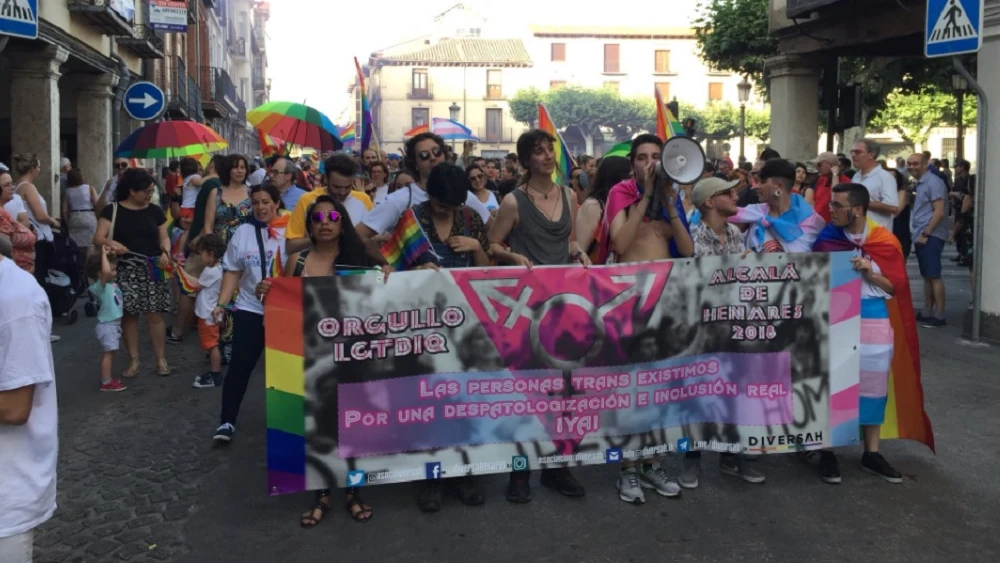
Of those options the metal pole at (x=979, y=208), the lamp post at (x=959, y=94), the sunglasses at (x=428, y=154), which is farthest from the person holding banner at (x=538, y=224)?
the lamp post at (x=959, y=94)

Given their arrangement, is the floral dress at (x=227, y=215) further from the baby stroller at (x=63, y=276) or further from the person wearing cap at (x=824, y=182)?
the person wearing cap at (x=824, y=182)

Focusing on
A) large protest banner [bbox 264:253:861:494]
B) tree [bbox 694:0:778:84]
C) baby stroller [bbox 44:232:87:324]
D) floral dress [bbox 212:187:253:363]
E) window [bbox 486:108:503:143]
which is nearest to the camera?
large protest banner [bbox 264:253:861:494]

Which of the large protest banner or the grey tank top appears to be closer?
the large protest banner

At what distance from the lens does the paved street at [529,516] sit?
4.34 metres

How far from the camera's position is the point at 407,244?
16.2 feet

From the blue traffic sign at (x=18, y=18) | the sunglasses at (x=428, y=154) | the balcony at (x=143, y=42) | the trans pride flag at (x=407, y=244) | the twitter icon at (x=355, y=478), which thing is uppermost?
the balcony at (x=143, y=42)

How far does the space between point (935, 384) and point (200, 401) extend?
5561 mm

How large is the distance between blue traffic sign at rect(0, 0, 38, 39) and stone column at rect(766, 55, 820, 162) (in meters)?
10.9

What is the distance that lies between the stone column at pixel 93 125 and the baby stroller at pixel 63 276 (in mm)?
7349

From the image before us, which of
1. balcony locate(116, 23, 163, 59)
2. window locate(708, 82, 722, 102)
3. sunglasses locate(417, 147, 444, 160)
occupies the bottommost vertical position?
sunglasses locate(417, 147, 444, 160)

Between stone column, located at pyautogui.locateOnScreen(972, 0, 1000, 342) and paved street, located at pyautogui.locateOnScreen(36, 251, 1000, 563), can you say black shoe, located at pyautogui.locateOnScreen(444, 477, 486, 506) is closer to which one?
paved street, located at pyautogui.locateOnScreen(36, 251, 1000, 563)

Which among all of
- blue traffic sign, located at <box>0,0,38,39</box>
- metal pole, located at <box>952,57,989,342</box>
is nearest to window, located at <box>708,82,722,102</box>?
metal pole, located at <box>952,57,989,342</box>

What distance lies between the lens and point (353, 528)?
15.2 feet

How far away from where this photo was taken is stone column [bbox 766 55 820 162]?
1470 cm
